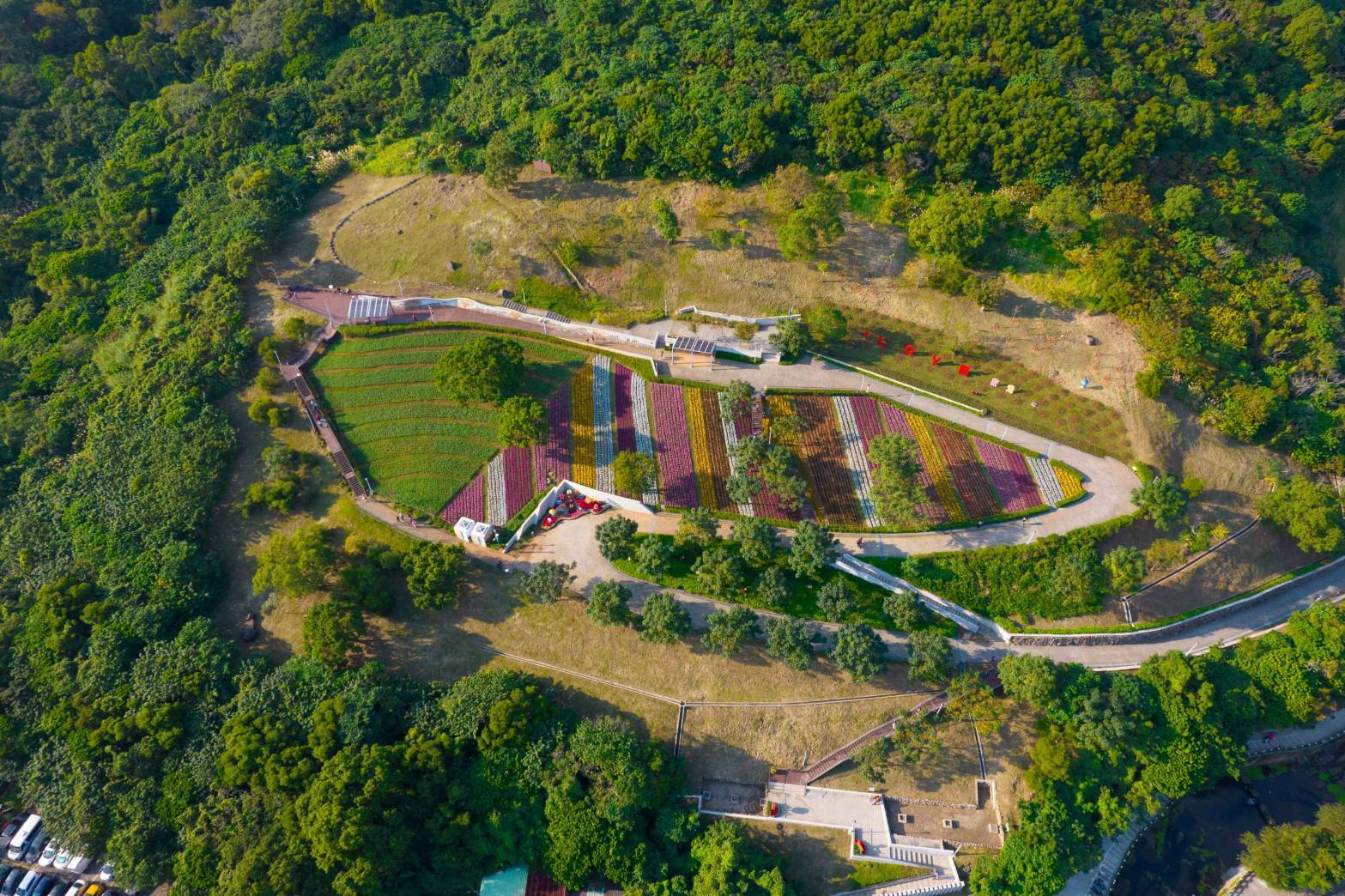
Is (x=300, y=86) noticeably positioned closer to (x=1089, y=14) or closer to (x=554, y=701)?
(x=554, y=701)

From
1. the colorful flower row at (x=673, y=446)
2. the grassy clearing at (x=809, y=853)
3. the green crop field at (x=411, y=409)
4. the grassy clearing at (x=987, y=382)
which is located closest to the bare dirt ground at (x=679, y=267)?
the grassy clearing at (x=987, y=382)

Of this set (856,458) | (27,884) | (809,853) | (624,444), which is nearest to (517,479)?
(624,444)

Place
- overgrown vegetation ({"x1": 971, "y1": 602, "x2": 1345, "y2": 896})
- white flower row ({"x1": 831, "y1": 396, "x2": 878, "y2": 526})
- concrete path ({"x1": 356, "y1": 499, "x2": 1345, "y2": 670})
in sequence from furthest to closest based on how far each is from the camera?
white flower row ({"x1": 831, "y1": 396, "x2": 878, "y2": 526}), concrete path ({"x1": 356, "y1": 499, "x2": 1345, "y2": 670}), overgrown vegetation ({"x1": 971, "y1": 602, "x2": 1345, "y2": 896})

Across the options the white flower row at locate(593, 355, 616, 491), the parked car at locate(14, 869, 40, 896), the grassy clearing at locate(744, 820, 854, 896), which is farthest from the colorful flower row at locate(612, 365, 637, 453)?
the parked car at locate(14, 869, 40, 896)

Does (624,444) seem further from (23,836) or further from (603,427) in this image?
(23,836)

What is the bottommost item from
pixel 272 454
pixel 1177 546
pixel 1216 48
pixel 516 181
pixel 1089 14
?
pixel 1177 546

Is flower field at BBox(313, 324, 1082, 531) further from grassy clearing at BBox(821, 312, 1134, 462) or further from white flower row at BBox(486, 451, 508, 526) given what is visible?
grassy clearing at BBox(821, 312, 1134, 462)

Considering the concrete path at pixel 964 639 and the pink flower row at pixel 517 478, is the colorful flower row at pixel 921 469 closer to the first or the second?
the concrete path at pixel 964 639

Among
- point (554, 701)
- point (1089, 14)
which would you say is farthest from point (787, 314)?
point (1089, 14)
